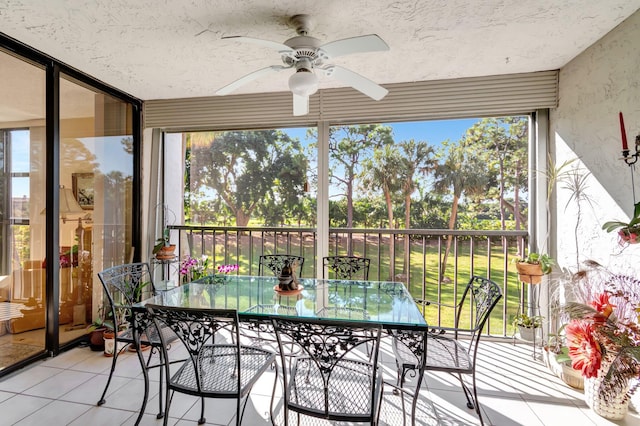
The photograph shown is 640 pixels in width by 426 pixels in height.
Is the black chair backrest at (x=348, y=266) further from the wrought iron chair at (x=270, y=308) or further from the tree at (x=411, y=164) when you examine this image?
the tree at (x=411, y=164)

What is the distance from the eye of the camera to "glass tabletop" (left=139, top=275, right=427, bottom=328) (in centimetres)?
175

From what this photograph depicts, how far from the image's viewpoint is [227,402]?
2.10 metres

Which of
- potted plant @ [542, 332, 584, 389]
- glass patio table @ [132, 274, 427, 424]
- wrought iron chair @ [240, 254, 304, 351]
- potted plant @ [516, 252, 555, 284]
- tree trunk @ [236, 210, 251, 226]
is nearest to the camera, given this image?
glass patio table @ [132, 274, 427, 424]

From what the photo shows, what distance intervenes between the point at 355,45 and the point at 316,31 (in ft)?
1.92

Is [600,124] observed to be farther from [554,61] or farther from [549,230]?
[549,230]

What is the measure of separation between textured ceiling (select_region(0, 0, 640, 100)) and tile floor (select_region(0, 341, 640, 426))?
2426 millimetres

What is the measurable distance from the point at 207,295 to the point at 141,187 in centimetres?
204

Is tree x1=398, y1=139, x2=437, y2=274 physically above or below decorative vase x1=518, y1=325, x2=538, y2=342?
above

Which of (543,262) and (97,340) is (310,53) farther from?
(97,340)

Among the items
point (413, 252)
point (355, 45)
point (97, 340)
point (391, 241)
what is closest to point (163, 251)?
point (97, 340)

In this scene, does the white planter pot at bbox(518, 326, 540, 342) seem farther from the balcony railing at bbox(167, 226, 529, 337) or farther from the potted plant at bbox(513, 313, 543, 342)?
the balcony railing at bbox(167, 226, 529, 337)

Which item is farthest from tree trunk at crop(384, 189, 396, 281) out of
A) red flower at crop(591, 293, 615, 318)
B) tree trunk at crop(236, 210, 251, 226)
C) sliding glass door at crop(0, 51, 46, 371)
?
sliding glass door at crop(0, 51, 46, 371)

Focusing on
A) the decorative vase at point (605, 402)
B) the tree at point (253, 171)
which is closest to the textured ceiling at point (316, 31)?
the tree at point (253, 171)

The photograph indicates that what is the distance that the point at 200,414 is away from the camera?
1.95m
